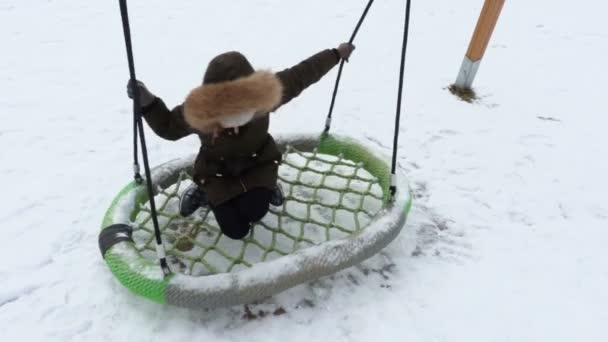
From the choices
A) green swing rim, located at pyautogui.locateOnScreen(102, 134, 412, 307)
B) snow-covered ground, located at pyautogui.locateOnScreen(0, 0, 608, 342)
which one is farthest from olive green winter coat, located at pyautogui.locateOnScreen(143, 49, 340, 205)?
snow-covered ground, located at pyautogui.locateOnScreen(0, 0, 608, 342)

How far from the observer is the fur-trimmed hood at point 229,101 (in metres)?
1.50

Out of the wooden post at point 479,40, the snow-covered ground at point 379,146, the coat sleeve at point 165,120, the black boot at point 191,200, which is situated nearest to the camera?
the coat sleeve at point 165,120

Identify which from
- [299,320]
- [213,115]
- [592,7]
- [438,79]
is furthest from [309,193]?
[592,7]

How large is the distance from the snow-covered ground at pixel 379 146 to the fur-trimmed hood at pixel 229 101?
724mm

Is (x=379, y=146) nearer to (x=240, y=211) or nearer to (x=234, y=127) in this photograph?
(x=240, y=211)

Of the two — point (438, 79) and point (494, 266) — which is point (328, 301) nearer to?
point (494, 266)

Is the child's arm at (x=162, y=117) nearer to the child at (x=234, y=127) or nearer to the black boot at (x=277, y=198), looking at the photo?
the child at (x=234, y=127)

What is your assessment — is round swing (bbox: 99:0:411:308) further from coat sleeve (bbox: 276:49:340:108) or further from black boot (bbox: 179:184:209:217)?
coat sleeve (bbox: 276:49:340:108)

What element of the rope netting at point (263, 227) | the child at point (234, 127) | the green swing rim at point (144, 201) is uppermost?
the child at point (234, 127)

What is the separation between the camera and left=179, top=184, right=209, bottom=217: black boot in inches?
78.1

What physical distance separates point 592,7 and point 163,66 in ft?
16.5

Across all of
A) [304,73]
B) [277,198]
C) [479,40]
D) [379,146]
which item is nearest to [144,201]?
[277,198]

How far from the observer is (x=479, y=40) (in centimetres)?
334

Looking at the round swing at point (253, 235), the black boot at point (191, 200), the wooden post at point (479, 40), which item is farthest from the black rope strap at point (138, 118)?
the wooden post at point (479, 40)
